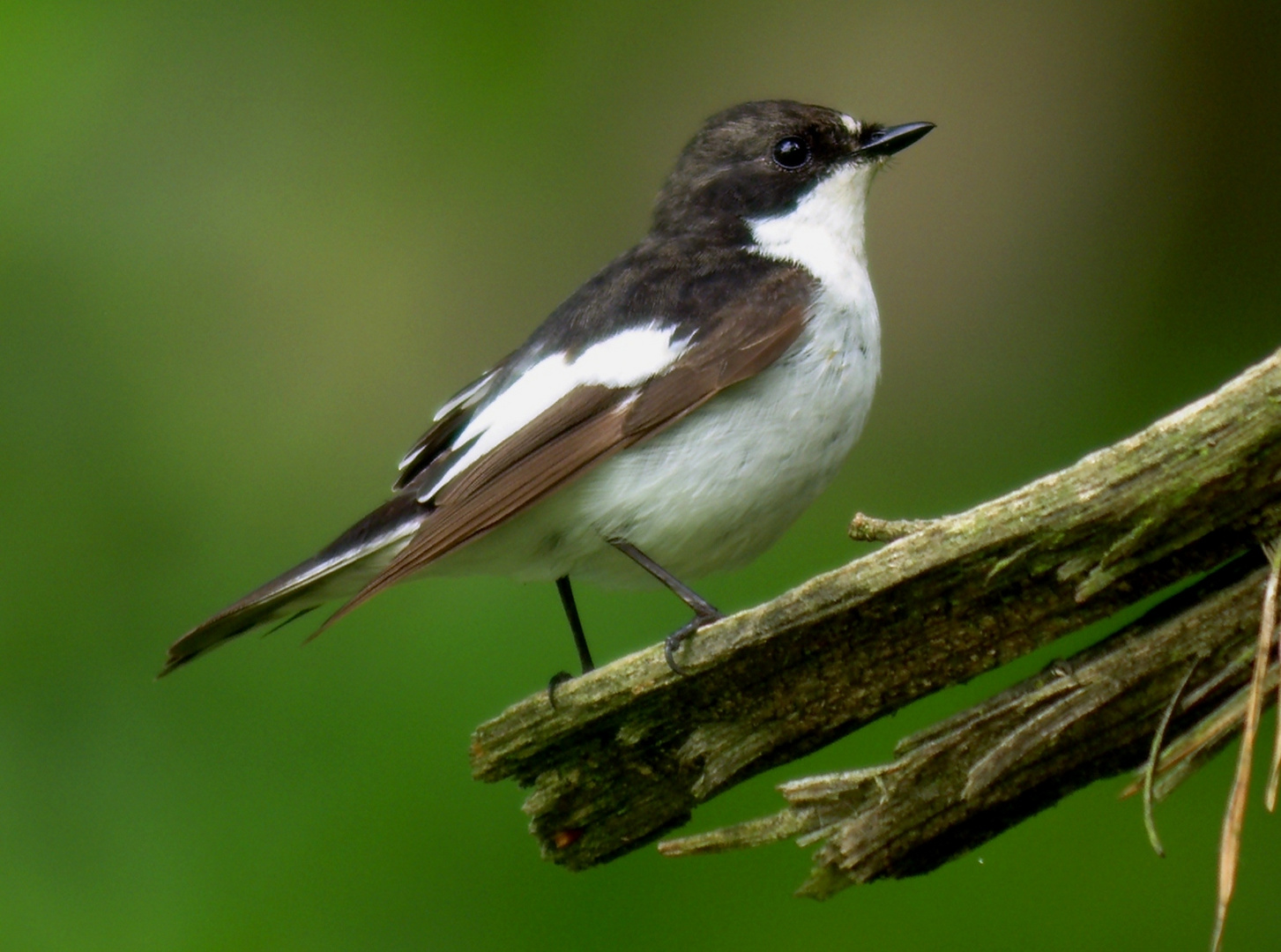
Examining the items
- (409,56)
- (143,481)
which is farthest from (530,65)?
(143,481)

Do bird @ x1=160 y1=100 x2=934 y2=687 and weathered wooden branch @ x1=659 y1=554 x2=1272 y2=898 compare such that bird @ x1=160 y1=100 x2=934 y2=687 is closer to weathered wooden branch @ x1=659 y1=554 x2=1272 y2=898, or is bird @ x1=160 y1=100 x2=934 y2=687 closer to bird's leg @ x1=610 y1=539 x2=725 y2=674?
bird's leg @ x1=610 y1=539 x2=725 y2=674

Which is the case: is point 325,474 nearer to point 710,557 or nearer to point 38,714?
point 38,714

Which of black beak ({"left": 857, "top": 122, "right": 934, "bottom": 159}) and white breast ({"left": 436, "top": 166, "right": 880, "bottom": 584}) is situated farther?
black beak ({"left": 857, "top": 122, "right": 934, "bottom": 159})

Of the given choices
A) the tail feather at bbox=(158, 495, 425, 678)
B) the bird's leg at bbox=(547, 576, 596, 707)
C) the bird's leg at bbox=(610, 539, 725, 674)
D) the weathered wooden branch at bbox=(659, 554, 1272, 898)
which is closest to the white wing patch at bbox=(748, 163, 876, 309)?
the bird's leg at bbox=(610, 539, 725, 674)

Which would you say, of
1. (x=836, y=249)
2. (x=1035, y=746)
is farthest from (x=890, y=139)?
(x=1035, y=746)

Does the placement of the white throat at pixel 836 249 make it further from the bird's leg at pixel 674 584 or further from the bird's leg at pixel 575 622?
the bird's leg at pixel 575 622

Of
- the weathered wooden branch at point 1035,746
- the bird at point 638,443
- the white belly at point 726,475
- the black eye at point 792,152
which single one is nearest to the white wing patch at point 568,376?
the bird at point 638,443
